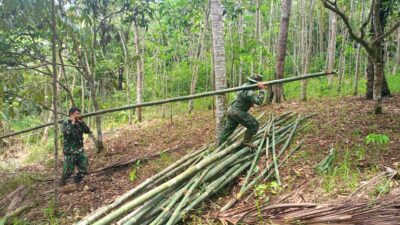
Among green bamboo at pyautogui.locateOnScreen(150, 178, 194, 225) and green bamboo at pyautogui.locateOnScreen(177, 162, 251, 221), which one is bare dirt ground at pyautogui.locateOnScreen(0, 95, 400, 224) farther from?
green bamboo at pyautogui.locateOnScreen(150, 178, 194, 225)

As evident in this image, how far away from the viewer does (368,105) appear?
7715 mm

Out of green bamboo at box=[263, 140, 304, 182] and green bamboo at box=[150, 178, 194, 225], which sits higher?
green bamboo at box=[263, 140, 304, 182]

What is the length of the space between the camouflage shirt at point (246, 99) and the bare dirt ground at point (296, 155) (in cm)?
105

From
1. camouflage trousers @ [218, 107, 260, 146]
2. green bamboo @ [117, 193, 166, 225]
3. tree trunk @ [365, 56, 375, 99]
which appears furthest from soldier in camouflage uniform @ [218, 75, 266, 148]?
tree trunk @ [365, 56, 375, 99]

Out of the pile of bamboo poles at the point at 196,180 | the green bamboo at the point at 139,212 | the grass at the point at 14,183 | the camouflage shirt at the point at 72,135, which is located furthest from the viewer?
the grass at the point at 14,183

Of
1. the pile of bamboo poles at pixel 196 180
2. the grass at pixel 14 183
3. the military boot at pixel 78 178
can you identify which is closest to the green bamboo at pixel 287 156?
the pile of bamboo poles at pixel 196 180

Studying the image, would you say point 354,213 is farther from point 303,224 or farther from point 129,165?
point 129,165

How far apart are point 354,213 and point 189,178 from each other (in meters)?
2.02

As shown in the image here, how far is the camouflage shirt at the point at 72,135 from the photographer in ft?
19.7

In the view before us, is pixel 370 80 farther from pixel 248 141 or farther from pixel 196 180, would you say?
pixel 196 180

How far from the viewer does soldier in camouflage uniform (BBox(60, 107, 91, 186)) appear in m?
6.05

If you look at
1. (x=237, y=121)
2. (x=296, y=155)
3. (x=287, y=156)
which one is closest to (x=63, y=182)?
(x=237, y=121)

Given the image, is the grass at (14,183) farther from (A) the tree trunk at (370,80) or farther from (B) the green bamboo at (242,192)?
(A) the tree trunk at (370,80)

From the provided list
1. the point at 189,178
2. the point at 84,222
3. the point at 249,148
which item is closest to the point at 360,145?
the point at 249,148
